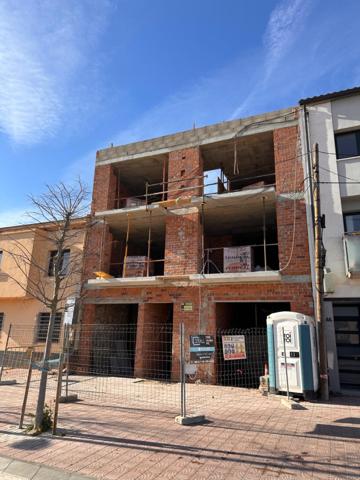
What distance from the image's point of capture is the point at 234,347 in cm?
1032

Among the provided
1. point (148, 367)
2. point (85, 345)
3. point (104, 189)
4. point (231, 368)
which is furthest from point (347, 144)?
point (85, 345)

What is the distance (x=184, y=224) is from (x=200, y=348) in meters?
7.03

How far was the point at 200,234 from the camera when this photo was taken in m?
13.4

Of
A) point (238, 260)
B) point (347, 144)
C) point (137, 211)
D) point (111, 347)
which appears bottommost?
point (111, 347)

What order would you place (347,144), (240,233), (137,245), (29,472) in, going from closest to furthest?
(29,472)
(347,144)
(240,233)
(137,245)

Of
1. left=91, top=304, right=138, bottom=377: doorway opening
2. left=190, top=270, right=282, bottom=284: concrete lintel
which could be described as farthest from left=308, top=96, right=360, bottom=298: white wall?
left=91, top=304, right=138, bottom=377: doorway opening

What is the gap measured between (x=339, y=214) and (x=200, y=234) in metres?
5.02

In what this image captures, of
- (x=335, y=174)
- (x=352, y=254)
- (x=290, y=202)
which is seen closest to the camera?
(x=352, y=254)

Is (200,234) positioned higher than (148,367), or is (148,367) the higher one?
(200,234)

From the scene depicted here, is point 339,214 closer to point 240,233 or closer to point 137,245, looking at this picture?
point 240,233

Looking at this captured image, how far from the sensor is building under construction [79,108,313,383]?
38.2 feet

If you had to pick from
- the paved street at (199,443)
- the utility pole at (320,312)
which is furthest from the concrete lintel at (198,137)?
the paved street at (199,443)

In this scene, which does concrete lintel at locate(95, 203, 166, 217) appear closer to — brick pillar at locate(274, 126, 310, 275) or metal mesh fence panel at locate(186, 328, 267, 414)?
brick pillar at locate(274, 126, 310, 275)

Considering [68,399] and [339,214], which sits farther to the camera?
→ [339,214]
